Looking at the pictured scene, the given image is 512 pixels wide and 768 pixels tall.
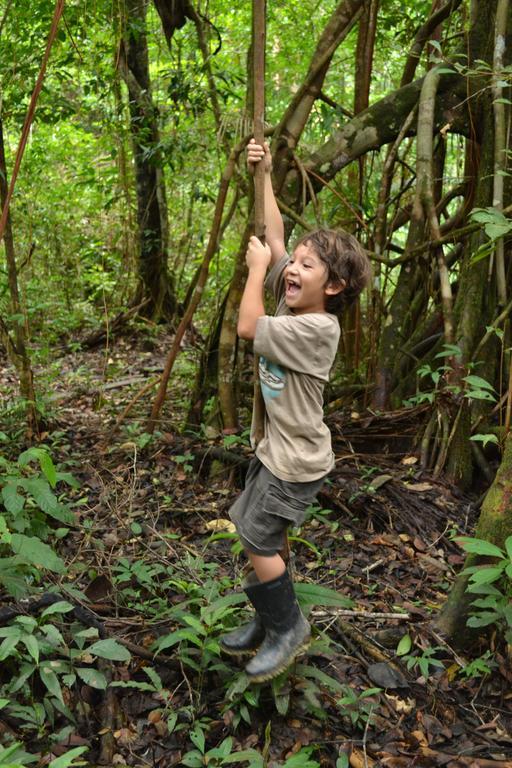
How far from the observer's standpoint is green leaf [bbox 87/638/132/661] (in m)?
2.49

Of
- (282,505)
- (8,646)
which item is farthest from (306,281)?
(8,646)

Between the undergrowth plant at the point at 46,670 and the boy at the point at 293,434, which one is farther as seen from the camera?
the boy at the point at 293,434

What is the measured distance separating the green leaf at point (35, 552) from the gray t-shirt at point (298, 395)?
2.61 ft

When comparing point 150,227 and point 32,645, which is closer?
point 32,645

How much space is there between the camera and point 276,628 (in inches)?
98.5

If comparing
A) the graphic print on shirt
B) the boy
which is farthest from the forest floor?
the graphic print on shirt

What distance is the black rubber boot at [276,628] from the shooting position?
2471 millimetres

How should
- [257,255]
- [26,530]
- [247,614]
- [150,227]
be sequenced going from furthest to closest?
[150,227] < [26,530] < [247,614] < [257,255]

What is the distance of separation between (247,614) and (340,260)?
4.78 feet

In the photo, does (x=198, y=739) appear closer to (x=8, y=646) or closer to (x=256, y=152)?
(x=8, y=646)

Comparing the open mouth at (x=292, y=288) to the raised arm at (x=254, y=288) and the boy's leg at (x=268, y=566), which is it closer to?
the raised arm at (x=254, y=288)

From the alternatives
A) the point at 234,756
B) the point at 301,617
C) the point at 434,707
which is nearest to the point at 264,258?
the point at 301,617

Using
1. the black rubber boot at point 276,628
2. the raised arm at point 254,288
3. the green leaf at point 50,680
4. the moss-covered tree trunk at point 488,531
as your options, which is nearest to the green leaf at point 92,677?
the green leaf at point 50,680

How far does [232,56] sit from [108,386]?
5.38 meters
